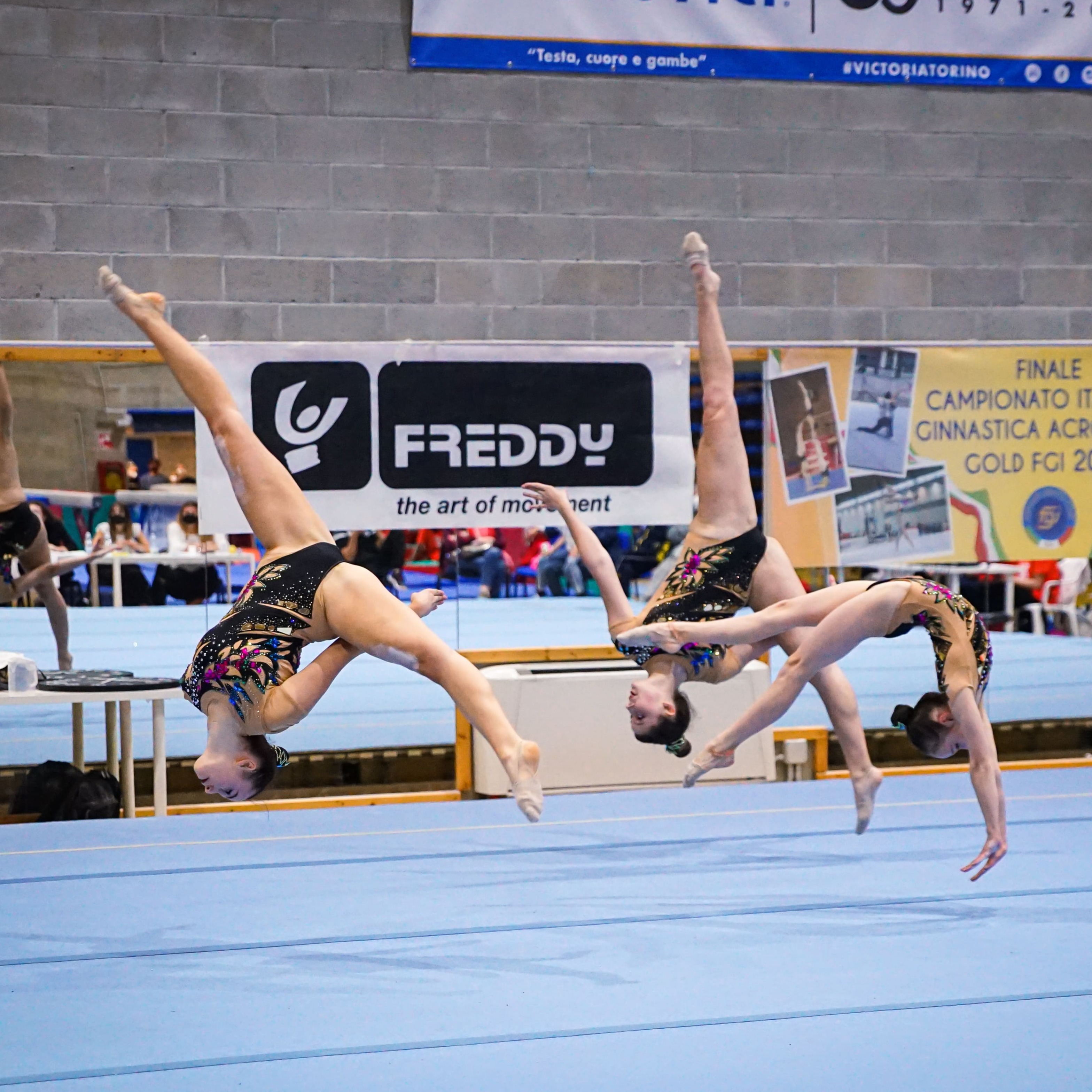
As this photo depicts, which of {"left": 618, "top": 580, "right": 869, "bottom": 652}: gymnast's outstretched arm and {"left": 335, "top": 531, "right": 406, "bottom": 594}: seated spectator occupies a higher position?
{"left": 335, "top": 531, "right": 406, "bottom": 594}: seated spectator

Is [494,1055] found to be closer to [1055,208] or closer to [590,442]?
[590,442]

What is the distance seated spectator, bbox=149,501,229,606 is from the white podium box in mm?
1273

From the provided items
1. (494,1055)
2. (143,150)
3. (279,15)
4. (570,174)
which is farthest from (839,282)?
(494,1055)

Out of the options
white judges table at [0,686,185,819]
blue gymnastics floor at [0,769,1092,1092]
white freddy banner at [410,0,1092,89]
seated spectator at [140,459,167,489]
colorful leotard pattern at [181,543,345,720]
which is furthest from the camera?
white freddy banner at [410,0,1092,89]

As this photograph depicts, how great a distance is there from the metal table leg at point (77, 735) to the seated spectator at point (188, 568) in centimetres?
54

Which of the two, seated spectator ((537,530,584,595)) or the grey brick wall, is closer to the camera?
seated spectator ((537,530,584,595))

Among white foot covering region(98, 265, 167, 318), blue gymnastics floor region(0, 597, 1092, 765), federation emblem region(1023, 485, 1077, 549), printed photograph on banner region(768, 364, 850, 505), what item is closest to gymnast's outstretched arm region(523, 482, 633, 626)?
white foot covering region(98, 265, 167, 318)

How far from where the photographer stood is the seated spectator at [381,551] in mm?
6004

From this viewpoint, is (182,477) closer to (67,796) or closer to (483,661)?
(67,796)

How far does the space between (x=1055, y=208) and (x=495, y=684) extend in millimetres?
4059

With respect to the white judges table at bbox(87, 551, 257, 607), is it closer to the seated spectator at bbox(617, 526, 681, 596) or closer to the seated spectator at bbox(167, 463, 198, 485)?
the seated spectator at bbox(167, 463, 198, 485)

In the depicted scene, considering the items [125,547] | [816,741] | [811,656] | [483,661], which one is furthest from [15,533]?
[816,741]

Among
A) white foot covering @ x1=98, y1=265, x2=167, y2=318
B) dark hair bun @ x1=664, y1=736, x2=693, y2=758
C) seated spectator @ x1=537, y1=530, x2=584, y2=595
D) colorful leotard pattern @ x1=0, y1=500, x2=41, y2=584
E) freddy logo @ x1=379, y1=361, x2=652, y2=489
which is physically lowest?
dark hair bun @ x1=664, y1=736, x2=693, y2=758

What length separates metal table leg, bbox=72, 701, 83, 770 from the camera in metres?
5.76
